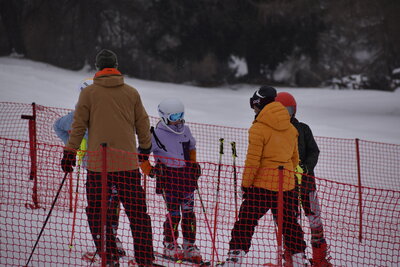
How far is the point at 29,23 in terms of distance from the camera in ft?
77.2

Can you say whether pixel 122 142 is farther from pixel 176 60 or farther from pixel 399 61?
pixel 399 61

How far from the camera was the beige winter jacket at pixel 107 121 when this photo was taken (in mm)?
4043

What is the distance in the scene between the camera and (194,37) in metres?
22.6

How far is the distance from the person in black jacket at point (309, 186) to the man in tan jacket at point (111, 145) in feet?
4.91

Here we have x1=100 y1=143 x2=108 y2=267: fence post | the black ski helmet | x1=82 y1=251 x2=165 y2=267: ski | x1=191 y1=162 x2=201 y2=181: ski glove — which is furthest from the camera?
x1=191 y1=162 x2=201 y2=181: ski glove

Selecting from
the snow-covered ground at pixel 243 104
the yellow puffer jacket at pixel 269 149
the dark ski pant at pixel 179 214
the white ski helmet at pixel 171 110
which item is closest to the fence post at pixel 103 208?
the dark ski pant at pixel 179 214

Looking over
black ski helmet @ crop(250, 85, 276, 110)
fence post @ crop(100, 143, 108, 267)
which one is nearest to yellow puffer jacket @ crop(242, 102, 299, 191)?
black ski helmet @ crop(250, 85, 276, 110)

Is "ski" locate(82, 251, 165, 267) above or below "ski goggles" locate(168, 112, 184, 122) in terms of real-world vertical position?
below

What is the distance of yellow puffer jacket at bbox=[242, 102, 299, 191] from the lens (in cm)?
411

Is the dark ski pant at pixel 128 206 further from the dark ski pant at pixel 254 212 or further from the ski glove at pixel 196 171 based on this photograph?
the dark ski pant at pixel 254 212

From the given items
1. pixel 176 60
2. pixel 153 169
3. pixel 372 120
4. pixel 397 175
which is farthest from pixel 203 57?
pixel 153 169

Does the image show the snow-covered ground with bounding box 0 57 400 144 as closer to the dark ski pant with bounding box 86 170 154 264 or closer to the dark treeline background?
the dark treeline background

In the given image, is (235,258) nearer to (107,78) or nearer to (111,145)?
(111,145)

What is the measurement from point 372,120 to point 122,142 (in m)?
11.9
